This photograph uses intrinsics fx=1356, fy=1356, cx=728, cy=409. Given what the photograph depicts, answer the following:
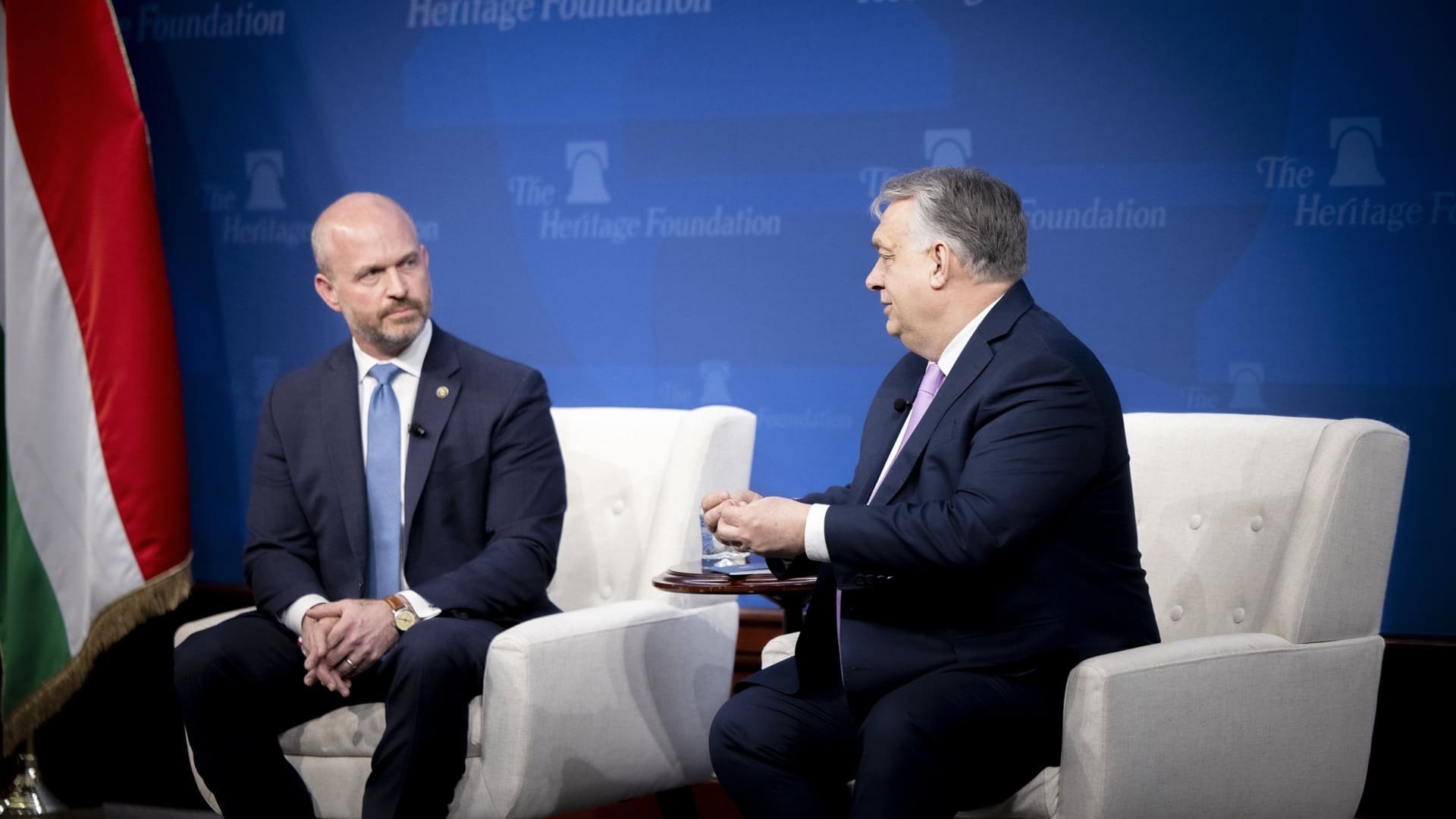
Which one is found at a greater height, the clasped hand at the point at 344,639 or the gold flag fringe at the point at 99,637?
the clasped hand at the point at 344,639

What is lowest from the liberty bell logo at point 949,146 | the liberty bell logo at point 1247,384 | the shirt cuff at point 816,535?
the shirt cuff at point 816,535

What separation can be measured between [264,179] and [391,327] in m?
1.44

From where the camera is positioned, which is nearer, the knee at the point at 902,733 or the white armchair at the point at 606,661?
the knee at the point at 902,733

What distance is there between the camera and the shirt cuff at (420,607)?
2.82 metres

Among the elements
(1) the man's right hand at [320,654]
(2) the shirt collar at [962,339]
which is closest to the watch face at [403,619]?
(1) the man's right hand at [320,654]

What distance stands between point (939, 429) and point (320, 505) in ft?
4.81

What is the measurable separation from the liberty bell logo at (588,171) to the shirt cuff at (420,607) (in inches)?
59.3

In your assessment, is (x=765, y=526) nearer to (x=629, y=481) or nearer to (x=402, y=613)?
(x=402, y=613)

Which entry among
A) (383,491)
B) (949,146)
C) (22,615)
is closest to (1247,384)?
(949,146)

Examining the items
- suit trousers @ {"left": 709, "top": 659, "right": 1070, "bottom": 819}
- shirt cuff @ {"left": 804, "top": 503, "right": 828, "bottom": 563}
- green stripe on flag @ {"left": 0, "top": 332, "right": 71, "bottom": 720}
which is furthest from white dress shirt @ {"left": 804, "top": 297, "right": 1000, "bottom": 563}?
green stripe on flag @ {"left": 0, "top": 332, "right": 71, "bottom": 720}

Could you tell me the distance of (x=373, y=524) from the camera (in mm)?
3035

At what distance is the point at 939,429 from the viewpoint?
7.67ft

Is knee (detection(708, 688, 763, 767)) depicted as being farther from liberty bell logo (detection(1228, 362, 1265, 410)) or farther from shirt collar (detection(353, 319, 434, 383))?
liberty bell logo (detection(1228, 362, 1265, 410))

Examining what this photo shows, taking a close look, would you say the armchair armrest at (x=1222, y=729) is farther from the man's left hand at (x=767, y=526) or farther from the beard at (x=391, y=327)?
the beard at (x=391, y=327)
